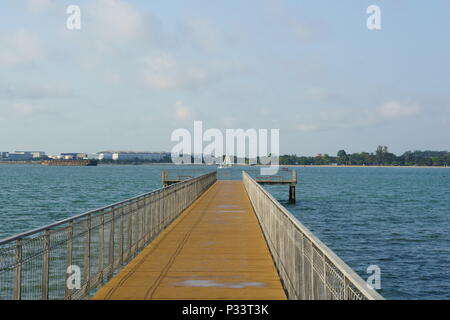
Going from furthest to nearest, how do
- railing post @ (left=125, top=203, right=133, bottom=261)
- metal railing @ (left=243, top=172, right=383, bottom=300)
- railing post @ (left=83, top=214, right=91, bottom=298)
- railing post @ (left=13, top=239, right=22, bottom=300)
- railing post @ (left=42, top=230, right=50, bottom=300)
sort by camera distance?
railing post @ (left=125, top=203, right=133, bottom=261) < railing post @ (left=83, top=214, right=91, bottom=298) < railing post @ (left=42, top=230, right=50, bottom=300) < railing post @ (left=13, top=239, right=22, bottom=300) < metal railing @ (left=243, top=172, right=383, bottom=300)

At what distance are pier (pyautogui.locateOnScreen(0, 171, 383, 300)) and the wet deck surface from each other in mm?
18

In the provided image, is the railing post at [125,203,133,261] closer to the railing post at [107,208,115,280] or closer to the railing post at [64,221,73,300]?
the railing post at [107,208,115,280]

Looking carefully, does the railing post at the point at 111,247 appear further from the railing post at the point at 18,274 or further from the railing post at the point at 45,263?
the railing post at the point at 18,274

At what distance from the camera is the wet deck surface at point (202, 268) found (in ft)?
32.2

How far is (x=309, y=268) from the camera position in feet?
25.0

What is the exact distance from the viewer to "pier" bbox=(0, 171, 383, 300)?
266 inches

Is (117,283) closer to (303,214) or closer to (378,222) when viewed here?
(378,222)

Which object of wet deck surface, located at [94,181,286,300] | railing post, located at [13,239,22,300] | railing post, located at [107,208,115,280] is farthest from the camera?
railing post, located at [107,208,115,280]

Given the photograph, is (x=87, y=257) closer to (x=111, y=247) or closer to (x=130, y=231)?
(x=111, y=247)

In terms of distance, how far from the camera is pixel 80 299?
8.98 m

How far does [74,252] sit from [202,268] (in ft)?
12.3

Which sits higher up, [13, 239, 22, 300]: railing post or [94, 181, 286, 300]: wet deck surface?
[13, 239, 22, 300]: railing post

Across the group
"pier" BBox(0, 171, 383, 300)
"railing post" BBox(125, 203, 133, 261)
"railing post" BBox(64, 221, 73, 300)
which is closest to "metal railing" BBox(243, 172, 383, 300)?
"pier" BBox(0, 171, 383, 300)

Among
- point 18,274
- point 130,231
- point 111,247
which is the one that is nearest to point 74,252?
point 18,274
